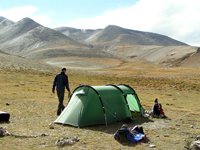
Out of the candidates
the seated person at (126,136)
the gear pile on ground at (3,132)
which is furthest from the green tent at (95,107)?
the gear pile on ground at (3,132)

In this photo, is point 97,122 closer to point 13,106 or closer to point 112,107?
point 112,107

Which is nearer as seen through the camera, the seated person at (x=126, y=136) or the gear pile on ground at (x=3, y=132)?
the seated person at (x=126, y=136)

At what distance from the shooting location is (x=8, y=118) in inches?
822

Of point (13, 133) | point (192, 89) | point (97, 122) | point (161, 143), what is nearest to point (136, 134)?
point (161, 143)

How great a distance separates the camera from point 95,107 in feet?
67.4

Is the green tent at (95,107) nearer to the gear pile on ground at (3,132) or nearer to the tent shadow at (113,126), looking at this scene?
the tent shadow at (113,126)

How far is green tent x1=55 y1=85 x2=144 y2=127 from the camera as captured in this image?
20.3m

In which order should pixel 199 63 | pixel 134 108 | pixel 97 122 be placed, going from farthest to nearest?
pixel 199 63 → pixel 134 108 → pixel 97 122

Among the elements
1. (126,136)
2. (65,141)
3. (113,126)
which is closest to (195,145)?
(126,136)

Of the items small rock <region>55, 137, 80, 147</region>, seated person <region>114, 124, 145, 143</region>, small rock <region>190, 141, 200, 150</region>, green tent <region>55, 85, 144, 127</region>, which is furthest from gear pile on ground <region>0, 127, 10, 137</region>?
small rock <region>190, 141, 200, 150</region>

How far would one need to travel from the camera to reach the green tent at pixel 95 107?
2027 centimetres

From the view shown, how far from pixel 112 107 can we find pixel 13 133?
5563mm

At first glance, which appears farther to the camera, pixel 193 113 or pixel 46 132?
pixel 193 113

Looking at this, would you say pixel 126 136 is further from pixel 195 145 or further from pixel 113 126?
pixel 113 126
